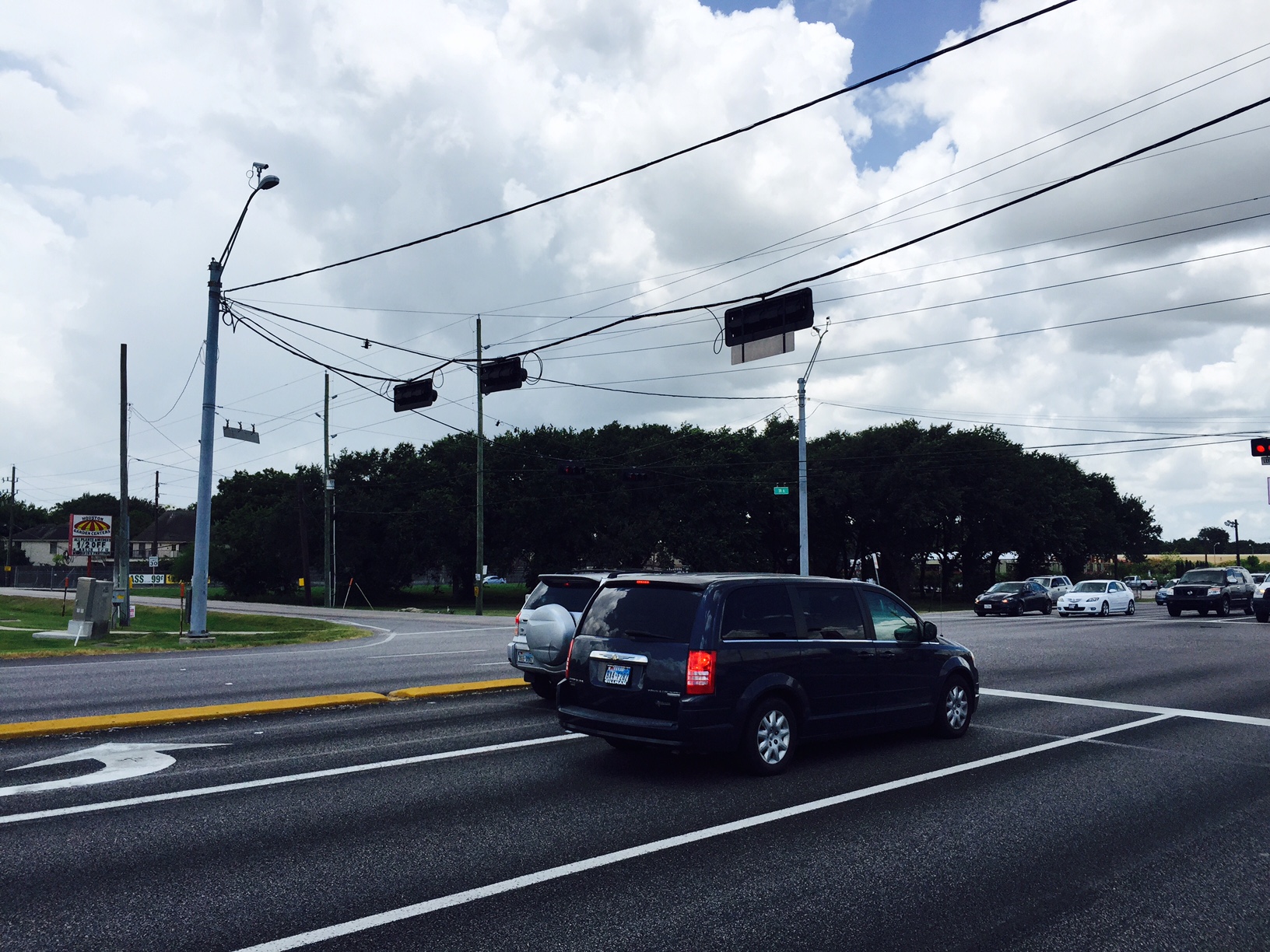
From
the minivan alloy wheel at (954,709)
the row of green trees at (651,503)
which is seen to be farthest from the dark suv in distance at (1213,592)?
the minivan alloy wheel at (954,709)

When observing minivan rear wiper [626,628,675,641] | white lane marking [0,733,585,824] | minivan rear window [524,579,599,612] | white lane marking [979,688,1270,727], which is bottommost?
white lane marking [979,688,1270,727]

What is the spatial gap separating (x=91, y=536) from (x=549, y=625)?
31.3 m

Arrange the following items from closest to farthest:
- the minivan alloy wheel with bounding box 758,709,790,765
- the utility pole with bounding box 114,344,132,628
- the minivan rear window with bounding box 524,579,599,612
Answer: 1. the minivan alloy wheel with bounding box 758,709,790,765
2. the minivan rear window with bounding box 524,579,599,612
3. the utility pole with bounding box 114,344,132,628

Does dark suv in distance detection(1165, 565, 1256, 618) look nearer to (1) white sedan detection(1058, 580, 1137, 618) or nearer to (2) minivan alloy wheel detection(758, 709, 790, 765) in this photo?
(1) white sedan detection(1058, 580, 1137, 618)

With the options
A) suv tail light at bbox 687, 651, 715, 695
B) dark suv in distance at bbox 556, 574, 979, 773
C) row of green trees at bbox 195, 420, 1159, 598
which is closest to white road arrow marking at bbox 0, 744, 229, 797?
dark suv in distance at bbox 556, 574, 979, 773

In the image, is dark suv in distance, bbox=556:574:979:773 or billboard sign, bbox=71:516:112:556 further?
Result: billboard sign, bbox=71:516:112:556

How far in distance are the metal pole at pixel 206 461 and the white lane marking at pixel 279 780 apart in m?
16.1

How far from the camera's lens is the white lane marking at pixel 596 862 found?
451cm

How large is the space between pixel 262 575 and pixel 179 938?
7470cm

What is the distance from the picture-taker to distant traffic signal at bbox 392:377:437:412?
24891 millimetres

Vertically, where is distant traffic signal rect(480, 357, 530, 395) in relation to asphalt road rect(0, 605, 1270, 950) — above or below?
above

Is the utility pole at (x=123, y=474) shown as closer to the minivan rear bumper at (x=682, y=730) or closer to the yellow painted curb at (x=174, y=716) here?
the yellow painted curb at (x=174, y=716)

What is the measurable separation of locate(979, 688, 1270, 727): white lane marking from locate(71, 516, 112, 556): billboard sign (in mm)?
33608

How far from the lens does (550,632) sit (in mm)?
11305
